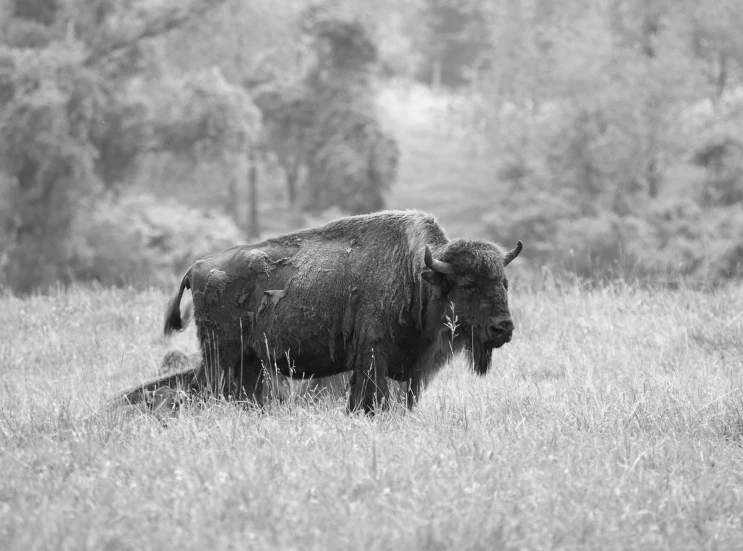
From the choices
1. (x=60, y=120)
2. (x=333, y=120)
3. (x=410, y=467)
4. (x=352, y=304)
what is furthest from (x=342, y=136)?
(x=410, y=467)

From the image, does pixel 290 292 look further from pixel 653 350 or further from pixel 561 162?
pixel 561 162

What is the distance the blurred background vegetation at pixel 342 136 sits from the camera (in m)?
24.4

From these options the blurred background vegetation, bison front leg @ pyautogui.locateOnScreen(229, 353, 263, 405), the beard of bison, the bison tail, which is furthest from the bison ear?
the blurred background vegetation

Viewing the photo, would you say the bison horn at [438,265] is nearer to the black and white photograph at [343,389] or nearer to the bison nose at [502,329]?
the black and white photograph at [343,389]

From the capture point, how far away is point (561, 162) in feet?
128

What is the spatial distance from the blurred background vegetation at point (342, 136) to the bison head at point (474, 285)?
4.70m

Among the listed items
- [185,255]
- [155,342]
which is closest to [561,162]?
[185,255]

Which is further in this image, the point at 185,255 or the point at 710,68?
the point at 710,68

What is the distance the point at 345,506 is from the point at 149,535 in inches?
36.6

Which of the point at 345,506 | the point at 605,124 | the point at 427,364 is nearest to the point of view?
the point at 345,506

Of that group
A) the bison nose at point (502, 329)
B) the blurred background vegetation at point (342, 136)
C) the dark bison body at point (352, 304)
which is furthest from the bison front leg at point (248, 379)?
the blurred background vegetation at point (342, 136)

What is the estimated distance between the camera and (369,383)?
695 cm

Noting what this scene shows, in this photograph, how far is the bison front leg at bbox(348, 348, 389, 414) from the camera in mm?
6902

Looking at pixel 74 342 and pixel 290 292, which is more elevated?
pixel 290 292
